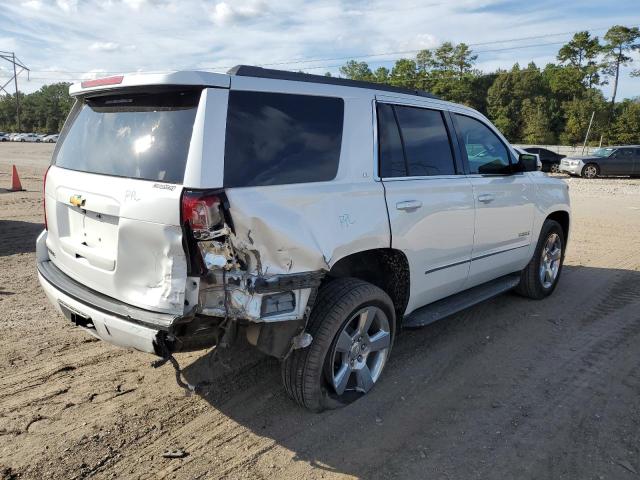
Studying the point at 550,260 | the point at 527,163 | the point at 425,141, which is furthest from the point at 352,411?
the point at 550,260

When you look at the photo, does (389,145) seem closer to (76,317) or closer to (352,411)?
(352,411)

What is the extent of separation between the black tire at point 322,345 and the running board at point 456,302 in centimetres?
68

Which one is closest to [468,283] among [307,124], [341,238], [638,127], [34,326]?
[341,238]

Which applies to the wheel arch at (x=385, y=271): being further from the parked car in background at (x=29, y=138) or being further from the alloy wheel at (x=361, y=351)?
the parked car in background at (x=29, y=138)

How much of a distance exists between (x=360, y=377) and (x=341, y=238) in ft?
3.40

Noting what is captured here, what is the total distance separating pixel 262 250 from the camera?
2752 mm

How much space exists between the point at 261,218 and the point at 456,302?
88.2 inches

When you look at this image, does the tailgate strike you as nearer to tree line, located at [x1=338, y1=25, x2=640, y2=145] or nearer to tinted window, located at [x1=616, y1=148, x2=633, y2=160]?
tinted window, located at [x1=616, y1=148, x2=633, y2=160]

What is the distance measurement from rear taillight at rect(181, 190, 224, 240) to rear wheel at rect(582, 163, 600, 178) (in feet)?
80.8

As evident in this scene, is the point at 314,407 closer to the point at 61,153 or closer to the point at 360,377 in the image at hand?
the point at 360,377

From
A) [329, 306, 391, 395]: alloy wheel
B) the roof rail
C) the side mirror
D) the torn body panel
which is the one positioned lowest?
[329, 306, 391, 395]: alloy wheel

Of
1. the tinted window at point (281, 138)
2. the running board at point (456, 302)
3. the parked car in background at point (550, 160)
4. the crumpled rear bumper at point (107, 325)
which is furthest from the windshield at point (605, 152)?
→ the crumpled rear bumper at point (107, 325)

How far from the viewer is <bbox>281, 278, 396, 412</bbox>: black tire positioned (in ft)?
10.3

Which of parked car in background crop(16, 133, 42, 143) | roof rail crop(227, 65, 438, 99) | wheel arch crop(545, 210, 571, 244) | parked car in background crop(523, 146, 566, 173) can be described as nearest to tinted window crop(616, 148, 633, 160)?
parked car in background crop(523, 146, 566, 173)
